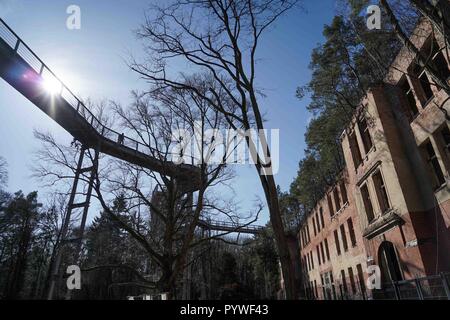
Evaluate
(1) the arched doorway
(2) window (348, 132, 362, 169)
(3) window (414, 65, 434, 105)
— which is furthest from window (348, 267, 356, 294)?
(3) window (414, 65, 434, 105)

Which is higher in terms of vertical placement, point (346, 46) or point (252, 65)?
point (346, 46)

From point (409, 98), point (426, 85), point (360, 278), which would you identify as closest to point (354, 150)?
point (409, 98)

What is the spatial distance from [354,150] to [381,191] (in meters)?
3.94

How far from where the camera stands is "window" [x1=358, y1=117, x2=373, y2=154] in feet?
55.4

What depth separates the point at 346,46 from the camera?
59.8 feet

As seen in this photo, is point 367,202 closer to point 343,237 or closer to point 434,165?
point 434,165

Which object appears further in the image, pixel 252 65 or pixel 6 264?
pixel 6 264

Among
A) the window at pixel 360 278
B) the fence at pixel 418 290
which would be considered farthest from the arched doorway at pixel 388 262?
the window at pixel 360 278

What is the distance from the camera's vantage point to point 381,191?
15531mm

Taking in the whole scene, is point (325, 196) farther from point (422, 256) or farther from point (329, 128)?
point (422, 256)

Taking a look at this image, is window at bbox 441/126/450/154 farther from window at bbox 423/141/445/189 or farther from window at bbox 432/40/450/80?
window at bbox 432/40/450/80
